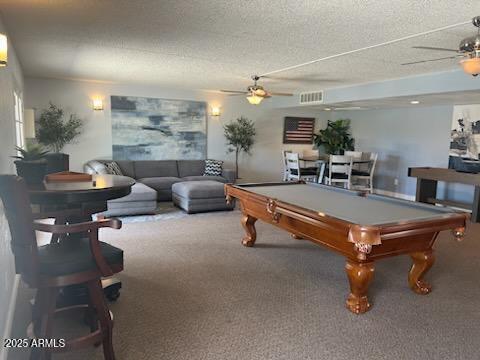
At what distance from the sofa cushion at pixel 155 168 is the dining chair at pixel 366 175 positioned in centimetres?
377

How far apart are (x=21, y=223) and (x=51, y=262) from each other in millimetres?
250

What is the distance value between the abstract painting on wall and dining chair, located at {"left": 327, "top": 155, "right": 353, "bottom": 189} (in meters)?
2.77

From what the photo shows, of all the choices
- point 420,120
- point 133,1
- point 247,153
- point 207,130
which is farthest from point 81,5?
point 420,120

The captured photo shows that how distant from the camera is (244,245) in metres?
4.25

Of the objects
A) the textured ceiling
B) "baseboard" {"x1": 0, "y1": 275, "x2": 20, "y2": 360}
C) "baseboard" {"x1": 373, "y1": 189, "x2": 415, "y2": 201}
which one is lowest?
"baseboard" {"x1": 0, "y1": 275, "x2": 20, "y2": 360}

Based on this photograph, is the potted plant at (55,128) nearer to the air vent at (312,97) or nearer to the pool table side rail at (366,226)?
the air vent at (312,97)

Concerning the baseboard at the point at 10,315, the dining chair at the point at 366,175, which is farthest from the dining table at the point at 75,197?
the dining chair at the point at 366,175

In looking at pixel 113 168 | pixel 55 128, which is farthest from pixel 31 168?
pixel 55 128

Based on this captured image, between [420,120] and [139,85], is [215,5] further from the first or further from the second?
[420,120]

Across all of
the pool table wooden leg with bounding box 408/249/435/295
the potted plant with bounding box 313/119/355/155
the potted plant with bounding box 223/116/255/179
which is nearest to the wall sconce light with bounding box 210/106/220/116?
the potted plant with bounding box 223/116/255/179

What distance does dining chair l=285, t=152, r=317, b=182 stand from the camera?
7.41 meters

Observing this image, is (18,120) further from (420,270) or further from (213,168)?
(420,270)

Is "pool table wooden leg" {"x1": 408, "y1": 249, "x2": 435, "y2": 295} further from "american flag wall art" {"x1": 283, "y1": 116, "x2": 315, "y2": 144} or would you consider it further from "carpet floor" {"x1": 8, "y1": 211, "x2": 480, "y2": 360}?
"american flag wall art" {"x1": 283, "y1": 116, "x2": 315, "y2": 144}

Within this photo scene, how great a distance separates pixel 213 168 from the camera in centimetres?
738
